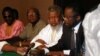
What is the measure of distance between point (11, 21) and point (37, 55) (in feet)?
4.70

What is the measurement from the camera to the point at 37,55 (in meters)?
2.33

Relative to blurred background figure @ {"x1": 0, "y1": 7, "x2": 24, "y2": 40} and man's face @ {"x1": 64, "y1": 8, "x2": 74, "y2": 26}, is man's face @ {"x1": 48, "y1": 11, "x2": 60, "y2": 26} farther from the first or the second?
blurred background figure @ {"x1": 0, "y1": 7, "x2": 24, "y2": 40}

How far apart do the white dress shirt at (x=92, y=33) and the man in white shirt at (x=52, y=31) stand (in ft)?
5.22

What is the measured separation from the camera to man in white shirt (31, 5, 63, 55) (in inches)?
114

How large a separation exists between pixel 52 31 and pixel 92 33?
1900 mm

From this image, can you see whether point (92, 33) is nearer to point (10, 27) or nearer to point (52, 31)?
point (52, 31)

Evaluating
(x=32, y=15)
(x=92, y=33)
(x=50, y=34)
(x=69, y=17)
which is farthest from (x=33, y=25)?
(x=92, y=33)

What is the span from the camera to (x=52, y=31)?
304 centimetres

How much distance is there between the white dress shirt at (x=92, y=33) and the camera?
1.13 meters

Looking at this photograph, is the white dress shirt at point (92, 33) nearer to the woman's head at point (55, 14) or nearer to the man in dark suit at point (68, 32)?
the man in dark suit at point (68, 32)

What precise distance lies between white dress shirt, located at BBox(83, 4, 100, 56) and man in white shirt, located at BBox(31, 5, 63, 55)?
5.22 ft

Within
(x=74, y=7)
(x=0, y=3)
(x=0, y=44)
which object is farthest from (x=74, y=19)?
(x=0, y=3)

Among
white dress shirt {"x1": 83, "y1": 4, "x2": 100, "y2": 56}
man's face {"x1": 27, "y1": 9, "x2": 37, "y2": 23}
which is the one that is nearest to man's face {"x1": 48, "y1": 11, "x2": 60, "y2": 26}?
man's face {"x1": 27, "y1": 9, "x2": 37, "y2": 23}

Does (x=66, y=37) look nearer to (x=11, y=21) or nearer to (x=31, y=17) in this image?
(x=31, y=17)
